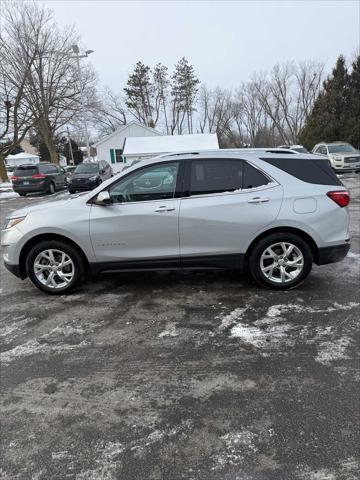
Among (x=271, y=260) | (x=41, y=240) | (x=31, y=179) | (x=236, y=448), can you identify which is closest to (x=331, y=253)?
(x=271, y=260)

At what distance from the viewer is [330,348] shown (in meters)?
3.45

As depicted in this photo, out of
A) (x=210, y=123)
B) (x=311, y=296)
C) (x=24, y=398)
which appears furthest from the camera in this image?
(x=210, y=123)

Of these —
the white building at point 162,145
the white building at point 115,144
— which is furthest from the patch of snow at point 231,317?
the white building at point 115,144

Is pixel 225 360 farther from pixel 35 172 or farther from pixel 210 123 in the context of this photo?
pixel 210 123

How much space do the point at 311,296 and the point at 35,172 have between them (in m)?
18.2

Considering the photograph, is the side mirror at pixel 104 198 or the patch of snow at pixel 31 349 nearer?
the patch of snow at pixel 31 349

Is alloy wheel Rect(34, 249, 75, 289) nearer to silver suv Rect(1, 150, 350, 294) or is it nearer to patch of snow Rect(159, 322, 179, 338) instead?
silver suv Rect(1, 150, 350, 294)

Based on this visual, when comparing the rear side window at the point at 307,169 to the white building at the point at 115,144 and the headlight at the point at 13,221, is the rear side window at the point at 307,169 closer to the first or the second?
the headlight at the point at 13,221

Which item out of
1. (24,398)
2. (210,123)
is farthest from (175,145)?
(210,123)

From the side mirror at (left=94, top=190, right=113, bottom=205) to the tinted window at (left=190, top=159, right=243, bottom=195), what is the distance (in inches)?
39.7

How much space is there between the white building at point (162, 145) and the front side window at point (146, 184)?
87.0 feet

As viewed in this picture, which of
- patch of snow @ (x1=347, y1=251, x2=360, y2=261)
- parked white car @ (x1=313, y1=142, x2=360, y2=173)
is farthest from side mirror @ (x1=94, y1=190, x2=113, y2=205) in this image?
parked white car @ (x1=313, y1=142, x2=360, y2=173)

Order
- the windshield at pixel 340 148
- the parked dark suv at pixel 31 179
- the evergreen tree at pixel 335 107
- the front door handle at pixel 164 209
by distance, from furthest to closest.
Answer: the evergreen tree at pixel 335 107 → the windshield at pixel 340 148 → the parked dark suv at pixel 31 179 → the front door handle at pixel 164 209

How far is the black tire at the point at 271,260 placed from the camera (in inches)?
185
